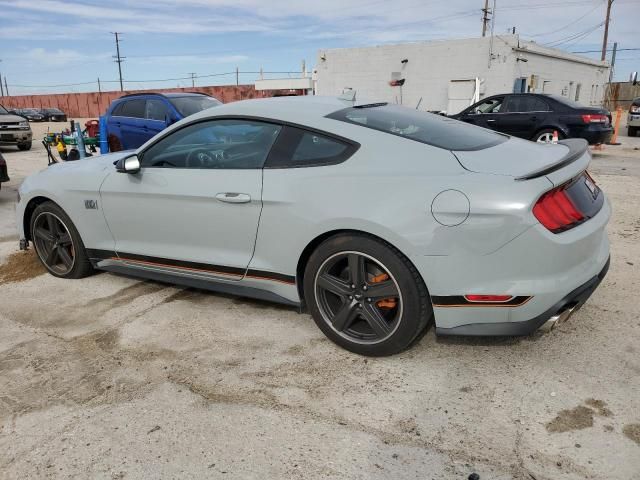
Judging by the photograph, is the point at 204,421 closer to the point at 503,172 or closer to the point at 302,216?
the point at 302,216

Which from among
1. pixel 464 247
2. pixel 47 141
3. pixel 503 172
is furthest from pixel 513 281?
pixel 47 141

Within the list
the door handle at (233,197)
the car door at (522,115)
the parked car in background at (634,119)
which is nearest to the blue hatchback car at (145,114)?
the door handle at (233,197)

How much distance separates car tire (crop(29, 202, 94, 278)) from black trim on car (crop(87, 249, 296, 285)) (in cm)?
18

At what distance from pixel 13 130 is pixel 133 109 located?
316 inches

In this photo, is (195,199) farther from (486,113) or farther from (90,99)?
(90,99)

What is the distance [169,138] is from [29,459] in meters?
2.22

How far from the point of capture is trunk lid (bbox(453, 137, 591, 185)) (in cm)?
268

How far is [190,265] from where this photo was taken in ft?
11.9

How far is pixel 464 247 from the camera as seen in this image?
103 inches

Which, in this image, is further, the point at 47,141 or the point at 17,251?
the point at 47,141

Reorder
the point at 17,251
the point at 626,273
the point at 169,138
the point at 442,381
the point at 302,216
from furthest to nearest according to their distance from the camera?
the point at 17,251 → the point at 626,273 → the point at 169,138 → the point at 302,216 → the point at 442,381

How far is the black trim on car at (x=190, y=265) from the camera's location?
3.29 meters

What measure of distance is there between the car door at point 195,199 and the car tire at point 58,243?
0.55 m

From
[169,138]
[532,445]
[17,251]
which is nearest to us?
[532,445]
